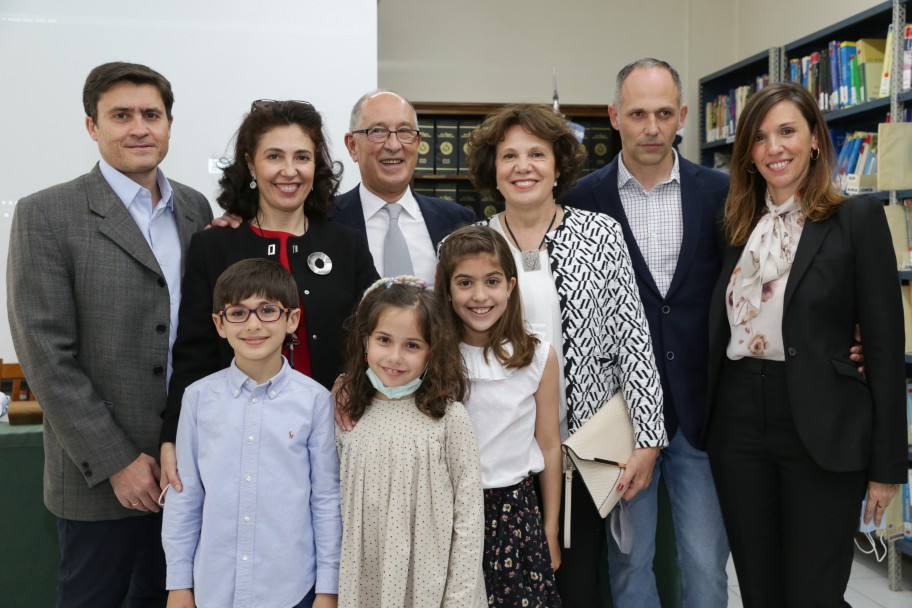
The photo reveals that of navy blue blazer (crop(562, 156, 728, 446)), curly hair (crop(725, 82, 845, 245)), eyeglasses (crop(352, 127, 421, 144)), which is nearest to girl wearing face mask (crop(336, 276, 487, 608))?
navy blue blazer (crop(562, 156, 728, 446))

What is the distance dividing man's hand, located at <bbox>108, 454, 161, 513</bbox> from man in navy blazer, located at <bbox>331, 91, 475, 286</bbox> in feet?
2.86

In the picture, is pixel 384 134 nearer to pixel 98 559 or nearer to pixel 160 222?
pixel 160 222

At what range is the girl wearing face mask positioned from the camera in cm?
169

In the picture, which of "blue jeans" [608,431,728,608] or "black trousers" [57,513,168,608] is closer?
"black trousers" [57,513,168,608]

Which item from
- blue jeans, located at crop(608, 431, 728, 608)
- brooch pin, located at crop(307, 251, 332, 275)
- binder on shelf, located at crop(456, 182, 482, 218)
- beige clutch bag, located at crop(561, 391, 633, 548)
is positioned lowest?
blue jeans, located at crop(608, 431, 728, 608)

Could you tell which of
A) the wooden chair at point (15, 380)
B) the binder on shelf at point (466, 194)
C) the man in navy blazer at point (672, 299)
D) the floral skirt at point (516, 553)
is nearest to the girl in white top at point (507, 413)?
the floral skirt at point (516, 553)

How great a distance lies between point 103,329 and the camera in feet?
6.12

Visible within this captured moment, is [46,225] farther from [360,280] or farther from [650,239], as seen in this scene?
[650,239]

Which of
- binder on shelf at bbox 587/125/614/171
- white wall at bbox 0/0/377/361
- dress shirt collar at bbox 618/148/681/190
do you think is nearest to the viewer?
dress shirt collar at bbox 618/148/681/190

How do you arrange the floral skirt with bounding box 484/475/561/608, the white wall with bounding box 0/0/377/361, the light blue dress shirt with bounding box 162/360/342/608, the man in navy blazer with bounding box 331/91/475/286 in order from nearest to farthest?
the light blue dress shirt with bounding box 162/360/342/608
the floral skirt with bounding box 484/475/561/608
the man in navy blazer with bounding box 331/91/475/286
the white wall with bounding box 0/0/377/361

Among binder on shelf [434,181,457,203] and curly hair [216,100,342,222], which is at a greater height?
binder on shelf [434,181,457,203]

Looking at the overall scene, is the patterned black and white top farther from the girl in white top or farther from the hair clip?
the hair clip

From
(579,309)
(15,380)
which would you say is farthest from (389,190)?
(15,380)

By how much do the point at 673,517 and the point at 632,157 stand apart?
105cm
